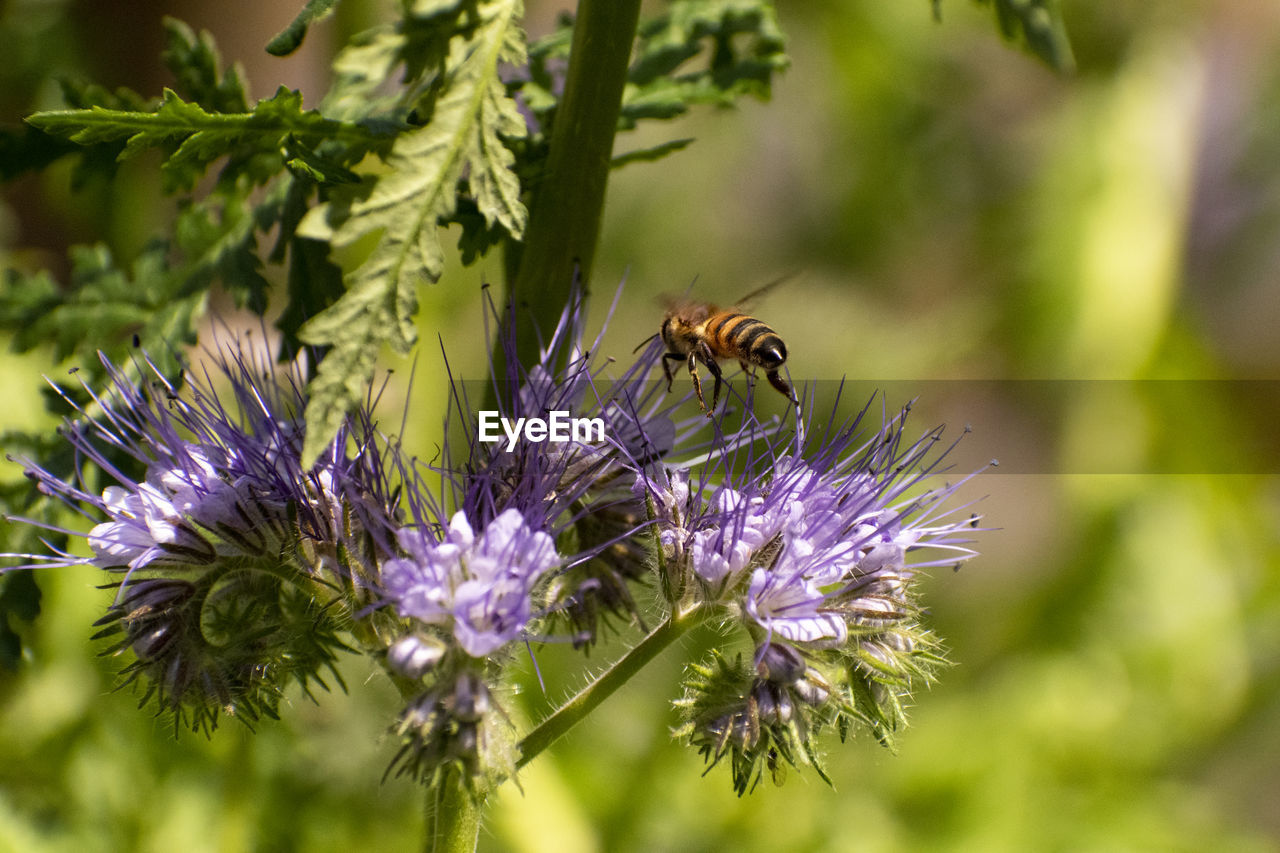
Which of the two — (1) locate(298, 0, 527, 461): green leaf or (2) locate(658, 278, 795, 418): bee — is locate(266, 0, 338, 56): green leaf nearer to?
(1) locate(298, 0, 527, 461): green leaf

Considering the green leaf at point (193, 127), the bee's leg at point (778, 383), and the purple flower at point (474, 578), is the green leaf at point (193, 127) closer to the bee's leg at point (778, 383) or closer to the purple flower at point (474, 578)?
the purple flower at point (474, 578)

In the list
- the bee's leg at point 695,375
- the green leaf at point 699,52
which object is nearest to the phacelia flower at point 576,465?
the bee's leg at point 695,375

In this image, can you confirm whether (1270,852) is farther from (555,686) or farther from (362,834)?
(362,834)

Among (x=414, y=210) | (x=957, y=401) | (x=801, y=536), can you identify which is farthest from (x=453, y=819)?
(x=957, y=401)

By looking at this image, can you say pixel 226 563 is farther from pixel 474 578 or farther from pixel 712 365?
pixel 712 365

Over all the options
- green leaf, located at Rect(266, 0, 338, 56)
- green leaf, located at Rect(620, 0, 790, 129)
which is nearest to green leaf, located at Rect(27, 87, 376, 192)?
green leaf, located at Rect(266, 0, 338, 56)

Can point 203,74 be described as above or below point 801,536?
above
